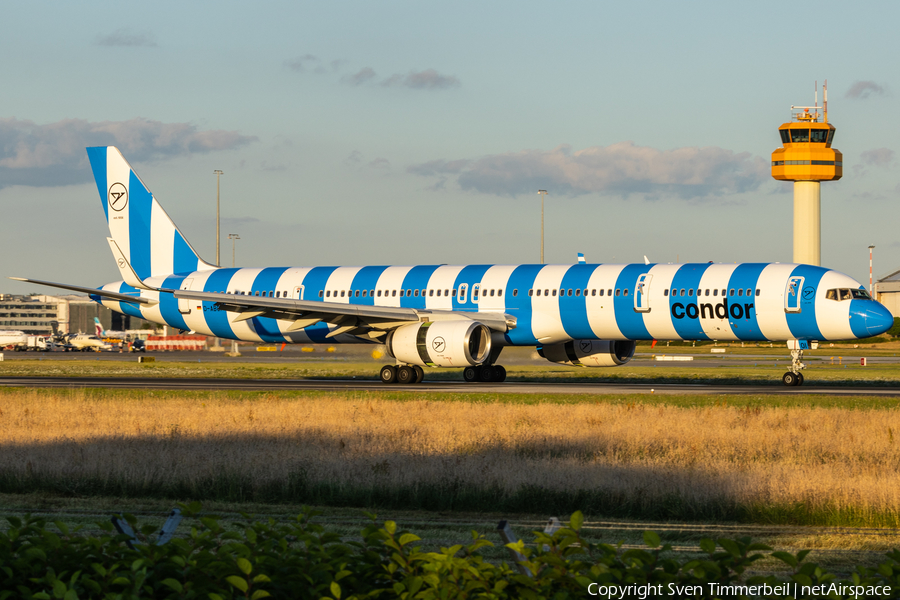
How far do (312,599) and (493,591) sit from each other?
1.08 metres

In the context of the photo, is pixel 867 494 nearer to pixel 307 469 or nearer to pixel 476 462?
pixel 476 462

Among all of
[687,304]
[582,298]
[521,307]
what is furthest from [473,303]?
[687,304]

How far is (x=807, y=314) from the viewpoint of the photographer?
105 feet

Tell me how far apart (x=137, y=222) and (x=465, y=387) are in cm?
1859

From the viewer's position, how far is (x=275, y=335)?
40.7 metres

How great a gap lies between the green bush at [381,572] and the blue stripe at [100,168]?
40385 millimetres

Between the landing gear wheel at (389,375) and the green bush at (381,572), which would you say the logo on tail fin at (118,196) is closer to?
the landing gear wheel at (389,375)

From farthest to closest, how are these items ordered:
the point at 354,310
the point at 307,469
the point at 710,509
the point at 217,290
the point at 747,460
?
the point at 217,290 → the point at 354,310 → the point at 747,460 → the point at 307,469 → the point at 710,509

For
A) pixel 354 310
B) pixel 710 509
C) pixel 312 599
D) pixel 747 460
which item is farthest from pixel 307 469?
pixel 354 310

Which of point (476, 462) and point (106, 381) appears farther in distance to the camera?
point (106, 381)

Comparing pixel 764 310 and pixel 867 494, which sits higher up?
pixel 764 310

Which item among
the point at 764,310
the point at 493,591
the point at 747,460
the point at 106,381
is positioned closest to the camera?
the point at 493,591

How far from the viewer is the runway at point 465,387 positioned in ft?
103

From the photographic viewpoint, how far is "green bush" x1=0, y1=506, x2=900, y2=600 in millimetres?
5605
